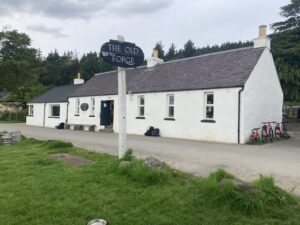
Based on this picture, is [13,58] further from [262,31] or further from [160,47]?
[160,47]

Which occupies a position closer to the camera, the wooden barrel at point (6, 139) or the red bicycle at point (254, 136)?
the wooden barrel at point (6, 139)

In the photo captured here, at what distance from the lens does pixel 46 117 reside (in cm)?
3272

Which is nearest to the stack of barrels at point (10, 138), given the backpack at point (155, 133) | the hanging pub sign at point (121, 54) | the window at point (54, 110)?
the backpack at point (155, 133)

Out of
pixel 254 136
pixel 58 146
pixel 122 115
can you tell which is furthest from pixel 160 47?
pixel 122 115

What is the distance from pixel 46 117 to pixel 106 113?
1069 centimetres

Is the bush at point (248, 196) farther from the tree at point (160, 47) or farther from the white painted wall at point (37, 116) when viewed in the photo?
the tree at point (160, 47)

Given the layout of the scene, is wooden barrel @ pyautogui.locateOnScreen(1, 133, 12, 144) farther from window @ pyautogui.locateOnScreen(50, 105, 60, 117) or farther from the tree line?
window @ pyautogui.locateOnScreen(50, 105, 60, 117)

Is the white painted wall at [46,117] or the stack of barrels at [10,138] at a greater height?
the white painted wall at [46,117]

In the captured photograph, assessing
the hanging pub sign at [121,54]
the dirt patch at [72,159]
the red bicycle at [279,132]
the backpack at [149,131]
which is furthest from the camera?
the backpack at [149,131]

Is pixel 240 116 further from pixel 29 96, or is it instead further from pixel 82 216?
pixel 29 96

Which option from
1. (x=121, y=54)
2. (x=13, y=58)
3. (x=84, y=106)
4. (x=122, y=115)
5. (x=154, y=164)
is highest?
(x=13, y=58)

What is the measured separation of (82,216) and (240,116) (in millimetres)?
13061

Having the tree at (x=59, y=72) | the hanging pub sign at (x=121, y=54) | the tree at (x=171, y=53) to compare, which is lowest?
the hanging pub sign at (x=121, y=54)

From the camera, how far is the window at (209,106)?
1786 cm
